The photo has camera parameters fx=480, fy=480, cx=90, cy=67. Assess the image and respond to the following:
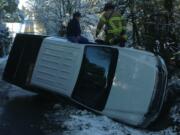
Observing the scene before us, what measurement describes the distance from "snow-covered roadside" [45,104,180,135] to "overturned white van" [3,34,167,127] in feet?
0.87

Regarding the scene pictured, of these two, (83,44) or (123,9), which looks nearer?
(83,44)

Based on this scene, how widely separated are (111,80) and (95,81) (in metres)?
0.33

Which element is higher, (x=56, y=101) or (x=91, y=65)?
(x=91, y=65)

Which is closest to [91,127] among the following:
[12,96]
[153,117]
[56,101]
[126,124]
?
[126,124]

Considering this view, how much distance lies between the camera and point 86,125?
922cm

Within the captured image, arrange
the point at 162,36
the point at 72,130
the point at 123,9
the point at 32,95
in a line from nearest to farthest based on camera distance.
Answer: the point at 72,130 → the point at 32,95 → the point at 162,36 → the point at 123,9

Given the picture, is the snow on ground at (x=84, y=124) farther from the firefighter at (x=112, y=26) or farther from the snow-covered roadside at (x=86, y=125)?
the firefighter at (x=112, y=26)

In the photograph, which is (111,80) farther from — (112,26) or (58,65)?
(112,26)

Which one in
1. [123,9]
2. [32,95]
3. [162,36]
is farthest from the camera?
[123,9]

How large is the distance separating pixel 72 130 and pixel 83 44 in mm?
2107

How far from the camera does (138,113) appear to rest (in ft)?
31.7

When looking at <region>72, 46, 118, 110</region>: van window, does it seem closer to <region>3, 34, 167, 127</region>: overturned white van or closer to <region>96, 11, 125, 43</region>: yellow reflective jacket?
<region>3, 34, 167, 127</region>: overturned white van

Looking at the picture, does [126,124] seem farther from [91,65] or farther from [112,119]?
[91,65]

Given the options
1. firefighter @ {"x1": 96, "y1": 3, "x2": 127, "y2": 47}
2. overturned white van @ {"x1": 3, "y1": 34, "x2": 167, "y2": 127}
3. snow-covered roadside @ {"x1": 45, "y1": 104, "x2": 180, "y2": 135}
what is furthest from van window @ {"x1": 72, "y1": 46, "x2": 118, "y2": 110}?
firefighter @ {"x1": 96, "y1": 3, "x2": 127, "y2": 47}
